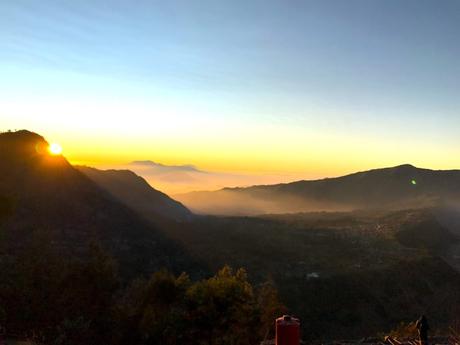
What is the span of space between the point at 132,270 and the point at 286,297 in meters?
18.1

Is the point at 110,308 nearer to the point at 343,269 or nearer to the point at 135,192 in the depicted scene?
the point at 343,269

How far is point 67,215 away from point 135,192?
40843 mm

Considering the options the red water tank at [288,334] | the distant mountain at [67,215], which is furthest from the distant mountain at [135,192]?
the red water tank at [288,334]

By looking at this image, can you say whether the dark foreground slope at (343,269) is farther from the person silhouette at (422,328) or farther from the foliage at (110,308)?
the person silhouette at (422,328)

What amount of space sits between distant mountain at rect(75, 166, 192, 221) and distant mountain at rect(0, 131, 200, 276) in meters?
22.8

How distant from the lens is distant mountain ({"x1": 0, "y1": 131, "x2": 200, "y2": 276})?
54500 mm

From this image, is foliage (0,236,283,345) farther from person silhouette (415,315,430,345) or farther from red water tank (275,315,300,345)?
red water tank (275,315,300,345)

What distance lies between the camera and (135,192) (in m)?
103

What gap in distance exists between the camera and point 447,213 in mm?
135875

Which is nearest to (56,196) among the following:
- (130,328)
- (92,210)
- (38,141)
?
(92,210)

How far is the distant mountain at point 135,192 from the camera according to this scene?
320 feet

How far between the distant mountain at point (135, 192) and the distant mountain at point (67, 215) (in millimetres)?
22792

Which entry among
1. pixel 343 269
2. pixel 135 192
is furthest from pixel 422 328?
pixel 135 192

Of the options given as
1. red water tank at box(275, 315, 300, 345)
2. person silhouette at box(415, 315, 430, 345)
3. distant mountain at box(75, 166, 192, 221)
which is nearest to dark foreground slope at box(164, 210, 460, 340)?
distant mountain at box(75, 166, 192, 221)
